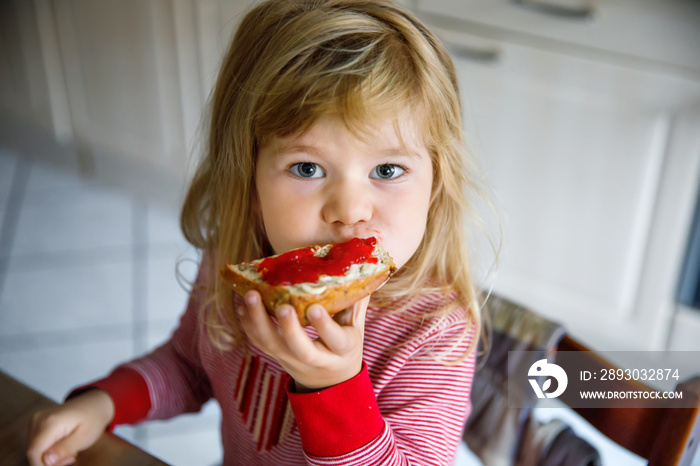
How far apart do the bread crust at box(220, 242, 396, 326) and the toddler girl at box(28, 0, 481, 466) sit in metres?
0.02

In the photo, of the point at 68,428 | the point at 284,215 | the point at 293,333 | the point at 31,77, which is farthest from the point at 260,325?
the point at 31,77

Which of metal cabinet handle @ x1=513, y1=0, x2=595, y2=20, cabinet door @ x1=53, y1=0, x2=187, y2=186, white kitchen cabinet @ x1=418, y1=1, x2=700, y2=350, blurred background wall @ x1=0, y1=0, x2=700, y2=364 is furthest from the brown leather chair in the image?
cabinet door @ x1=53, y1=0, x2=187, y2=186

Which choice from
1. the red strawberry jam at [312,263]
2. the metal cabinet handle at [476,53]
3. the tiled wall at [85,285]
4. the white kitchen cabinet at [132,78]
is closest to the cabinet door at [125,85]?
the white kitchen cabinet at [132,78]

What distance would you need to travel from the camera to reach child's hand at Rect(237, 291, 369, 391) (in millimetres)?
596

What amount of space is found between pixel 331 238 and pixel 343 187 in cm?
6

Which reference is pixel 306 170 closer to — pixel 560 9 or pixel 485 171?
pixel 485 171

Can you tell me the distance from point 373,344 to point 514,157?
1048 mm

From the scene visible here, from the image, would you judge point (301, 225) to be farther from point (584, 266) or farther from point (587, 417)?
point (584, 266)

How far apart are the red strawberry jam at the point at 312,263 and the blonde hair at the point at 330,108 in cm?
13

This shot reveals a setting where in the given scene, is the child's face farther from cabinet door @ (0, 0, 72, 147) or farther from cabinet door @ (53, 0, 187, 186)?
cabinet door @ (0, 0, 72, 147)

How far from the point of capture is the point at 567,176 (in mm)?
1649

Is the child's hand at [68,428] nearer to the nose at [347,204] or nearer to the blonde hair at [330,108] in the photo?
the blonde hair at [330,108]

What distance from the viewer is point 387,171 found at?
0.73m

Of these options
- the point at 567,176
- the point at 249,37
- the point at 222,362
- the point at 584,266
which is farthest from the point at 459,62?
the point at 222,362
